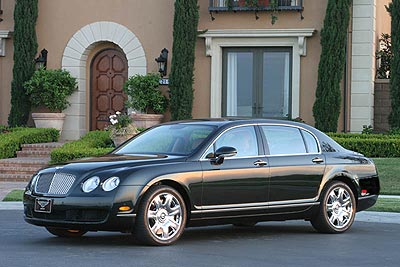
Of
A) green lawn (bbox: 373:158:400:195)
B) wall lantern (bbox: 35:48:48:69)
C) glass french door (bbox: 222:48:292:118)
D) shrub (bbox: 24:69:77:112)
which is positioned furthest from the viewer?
wall lantern (bbox: 35:48:48:69)

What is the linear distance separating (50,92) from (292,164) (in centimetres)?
1503

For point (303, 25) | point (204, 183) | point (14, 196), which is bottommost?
point (14, 196)

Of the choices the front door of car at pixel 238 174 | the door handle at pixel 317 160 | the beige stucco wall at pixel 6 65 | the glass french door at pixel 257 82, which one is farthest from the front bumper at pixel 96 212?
the beige stucco wall at pixel 6 65

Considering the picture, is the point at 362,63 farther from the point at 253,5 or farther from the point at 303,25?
the point at 253,5

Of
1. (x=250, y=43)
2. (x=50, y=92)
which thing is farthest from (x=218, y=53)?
(x=50, y=92)

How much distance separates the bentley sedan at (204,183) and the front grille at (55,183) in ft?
0.04

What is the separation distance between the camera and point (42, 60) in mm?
27078

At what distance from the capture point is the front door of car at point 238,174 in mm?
11477

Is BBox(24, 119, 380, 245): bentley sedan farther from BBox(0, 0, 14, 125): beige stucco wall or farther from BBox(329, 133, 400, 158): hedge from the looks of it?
BBox(0, 0, 14, 125): beige stucco wall

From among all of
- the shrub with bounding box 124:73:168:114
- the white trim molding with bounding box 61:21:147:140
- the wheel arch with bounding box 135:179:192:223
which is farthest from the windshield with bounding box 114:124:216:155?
the white trim molding with bounding box 61:21:147:140

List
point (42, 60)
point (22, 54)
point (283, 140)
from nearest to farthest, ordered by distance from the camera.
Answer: point (283, 140), point (22, 54), point (42, 60)

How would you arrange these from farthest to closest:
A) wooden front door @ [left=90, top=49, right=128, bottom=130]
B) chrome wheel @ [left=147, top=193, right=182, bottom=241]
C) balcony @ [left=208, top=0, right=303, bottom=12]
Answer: wooden front door @ [left=90, top=49, right=128, bottom=130], balcony @ [left=208, top=0, right=303, bottom=12], chrome wheel @ [left=147, top=193, right=182, bottom=241]

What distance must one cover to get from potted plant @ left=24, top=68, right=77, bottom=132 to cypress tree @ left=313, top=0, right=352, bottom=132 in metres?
6.78

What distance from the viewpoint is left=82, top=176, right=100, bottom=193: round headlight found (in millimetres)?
10773
